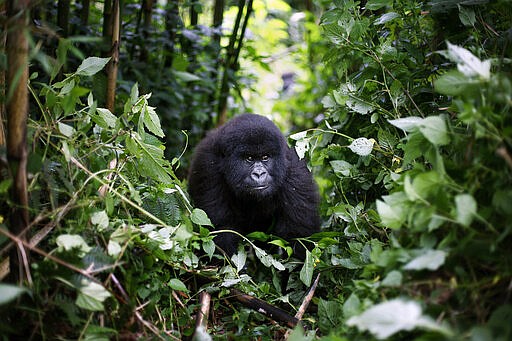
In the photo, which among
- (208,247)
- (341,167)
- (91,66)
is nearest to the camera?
(91,66)

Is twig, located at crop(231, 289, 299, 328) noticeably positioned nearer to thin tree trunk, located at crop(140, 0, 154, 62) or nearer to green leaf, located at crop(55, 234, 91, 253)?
green leaf, located at crop(55, 234, 91, 253)

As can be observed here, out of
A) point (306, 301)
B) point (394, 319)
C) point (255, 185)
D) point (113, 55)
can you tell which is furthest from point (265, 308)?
point (113, 55)

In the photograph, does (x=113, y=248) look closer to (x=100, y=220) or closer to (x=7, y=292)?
(x=100, y=220)

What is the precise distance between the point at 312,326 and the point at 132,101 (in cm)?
131

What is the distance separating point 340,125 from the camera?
3.24m

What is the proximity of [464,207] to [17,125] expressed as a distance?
1.44 metres

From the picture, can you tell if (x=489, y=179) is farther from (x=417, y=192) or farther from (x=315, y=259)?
(x=315, y=259)

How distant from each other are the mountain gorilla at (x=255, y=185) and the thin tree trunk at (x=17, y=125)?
5.67 ft

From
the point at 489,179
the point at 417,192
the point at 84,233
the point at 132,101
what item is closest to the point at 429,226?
the point at 417,192

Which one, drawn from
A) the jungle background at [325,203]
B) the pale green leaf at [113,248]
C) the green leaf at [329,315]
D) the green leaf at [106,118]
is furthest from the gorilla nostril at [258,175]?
the pale green leaf at [113,248]

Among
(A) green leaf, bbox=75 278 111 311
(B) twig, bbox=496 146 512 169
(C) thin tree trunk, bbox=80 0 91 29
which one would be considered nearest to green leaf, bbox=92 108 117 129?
(A) green leaf, bbox=75 278 111 311

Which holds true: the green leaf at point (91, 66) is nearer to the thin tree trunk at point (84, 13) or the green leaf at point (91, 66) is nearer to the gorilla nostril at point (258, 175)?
the gorilla nostril at point (258, 175)

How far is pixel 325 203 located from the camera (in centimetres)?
336

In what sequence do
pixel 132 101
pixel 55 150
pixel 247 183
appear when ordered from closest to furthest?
pixel 55 150 < pixel 132 101 < pixel 247 183
